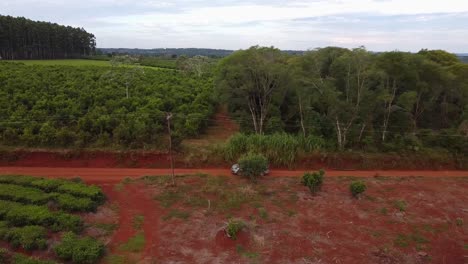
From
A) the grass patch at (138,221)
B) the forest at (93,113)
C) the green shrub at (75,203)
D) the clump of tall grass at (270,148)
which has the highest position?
the forest at (93,113)

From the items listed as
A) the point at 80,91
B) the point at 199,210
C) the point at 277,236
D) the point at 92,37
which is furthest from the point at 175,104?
the point at 92,37

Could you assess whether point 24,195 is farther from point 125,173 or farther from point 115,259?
point 115,259

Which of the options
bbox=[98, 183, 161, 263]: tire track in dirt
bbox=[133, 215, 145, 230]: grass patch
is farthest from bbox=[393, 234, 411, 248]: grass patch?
bbox=[133, 215, 145, 230]: grass patch

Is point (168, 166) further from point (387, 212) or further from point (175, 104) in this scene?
point (387, 212)

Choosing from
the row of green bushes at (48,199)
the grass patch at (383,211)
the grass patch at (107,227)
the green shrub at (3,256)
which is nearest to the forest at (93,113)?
the row of green bushes at (48,199)

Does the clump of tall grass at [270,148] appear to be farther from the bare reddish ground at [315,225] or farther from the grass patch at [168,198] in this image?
the grass patch at [168,198]

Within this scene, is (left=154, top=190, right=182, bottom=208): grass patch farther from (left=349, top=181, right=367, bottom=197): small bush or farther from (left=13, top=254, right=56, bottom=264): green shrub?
(left=349, top=181, right=367, bottom=197): small bush
